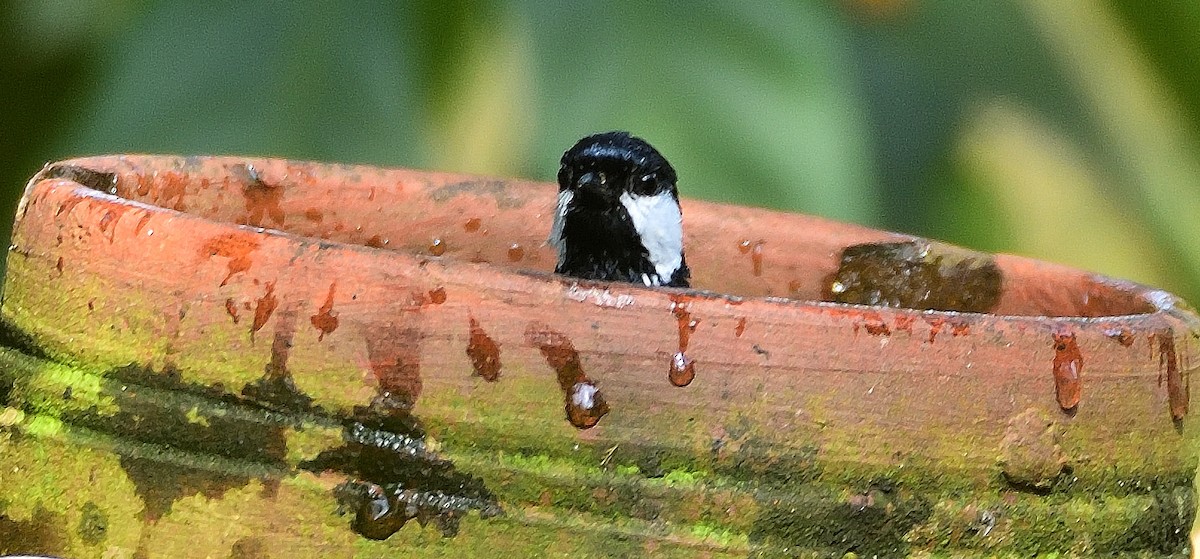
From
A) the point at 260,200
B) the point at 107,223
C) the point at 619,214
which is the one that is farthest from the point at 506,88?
the point at 107,223

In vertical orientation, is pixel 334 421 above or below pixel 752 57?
below

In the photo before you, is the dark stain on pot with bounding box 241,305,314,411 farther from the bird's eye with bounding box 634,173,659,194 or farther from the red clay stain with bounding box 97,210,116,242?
the bird's eye with bounding box 634,173,659,194

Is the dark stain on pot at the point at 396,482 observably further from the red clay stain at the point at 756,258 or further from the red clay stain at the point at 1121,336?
the red clay stain at the point at 756,258

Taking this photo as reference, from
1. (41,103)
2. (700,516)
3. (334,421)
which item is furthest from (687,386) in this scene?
(41,103)

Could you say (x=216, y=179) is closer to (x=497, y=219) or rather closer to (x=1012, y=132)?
(x=497, y=219)

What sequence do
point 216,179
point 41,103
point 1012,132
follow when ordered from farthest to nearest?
point 1012,132 < point 41,103 < point 216,179

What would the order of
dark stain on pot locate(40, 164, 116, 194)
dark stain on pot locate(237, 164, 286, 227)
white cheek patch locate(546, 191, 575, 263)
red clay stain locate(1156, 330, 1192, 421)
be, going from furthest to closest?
white cheek patch locate(546, 191, 575, 263) → dark stain on pot locate(237, 164, 286, 227) → dark stain on pot locate(40, 164, 116, 194) → red clay stain locate(1156, 330, 1192, 421)

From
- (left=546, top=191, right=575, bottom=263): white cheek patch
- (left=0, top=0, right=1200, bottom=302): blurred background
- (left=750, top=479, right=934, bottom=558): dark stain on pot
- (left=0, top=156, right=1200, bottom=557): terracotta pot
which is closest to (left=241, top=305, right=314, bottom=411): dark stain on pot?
(left=0, top=156, right=1200, bottom=557): terracotta pot
